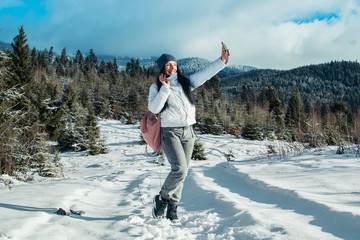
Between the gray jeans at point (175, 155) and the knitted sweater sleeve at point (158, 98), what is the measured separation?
24 centimetres

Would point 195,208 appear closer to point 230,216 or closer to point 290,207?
point 230,216

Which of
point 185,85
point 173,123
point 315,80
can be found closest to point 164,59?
point 185,85

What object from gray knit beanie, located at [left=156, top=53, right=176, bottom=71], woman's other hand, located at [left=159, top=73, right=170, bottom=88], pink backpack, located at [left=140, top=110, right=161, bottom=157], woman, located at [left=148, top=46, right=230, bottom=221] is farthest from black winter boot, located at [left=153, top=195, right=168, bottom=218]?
gray knit beanie, located at [left=156, top=53, right=176, bottom=71]

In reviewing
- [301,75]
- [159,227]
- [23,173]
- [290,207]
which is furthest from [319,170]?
[301,75]

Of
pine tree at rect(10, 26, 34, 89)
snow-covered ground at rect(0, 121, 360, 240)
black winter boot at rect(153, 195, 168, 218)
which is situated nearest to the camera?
snow-covered ground at rect(0, 121, 360, 240)

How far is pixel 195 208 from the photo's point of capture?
281 centimetres

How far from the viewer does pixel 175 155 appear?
7.54 ft

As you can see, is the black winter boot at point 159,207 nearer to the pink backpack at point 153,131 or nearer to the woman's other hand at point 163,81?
the pink backpack at point 153,131

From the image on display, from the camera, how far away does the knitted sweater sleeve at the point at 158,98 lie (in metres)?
2.25

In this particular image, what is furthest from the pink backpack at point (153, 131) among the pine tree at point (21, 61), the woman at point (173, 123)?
the pine tree at point (21, 61)

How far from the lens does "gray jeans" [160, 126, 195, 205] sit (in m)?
2.30

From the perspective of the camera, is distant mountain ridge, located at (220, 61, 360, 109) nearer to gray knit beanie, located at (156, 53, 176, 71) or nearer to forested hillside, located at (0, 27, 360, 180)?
forested hillside, located at (0, 27, 360, 180)

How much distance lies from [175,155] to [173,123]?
1.09 ft

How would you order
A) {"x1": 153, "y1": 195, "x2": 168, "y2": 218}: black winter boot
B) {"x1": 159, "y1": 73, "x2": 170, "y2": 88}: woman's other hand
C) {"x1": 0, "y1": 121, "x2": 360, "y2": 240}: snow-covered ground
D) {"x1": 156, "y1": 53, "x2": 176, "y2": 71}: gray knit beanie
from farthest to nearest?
{"x1": 156, "y1": 53, "x2": 176, "y2": 71}: gray knit beanie
{"x1": 153, "y1": 195, "x2": 168, "y2": 218}: black winter boot
{"x1": 159, "y1": 73, "x2": 170, "y2": 88}: woman's other hand
{"x1": 0, "y1": 121, "x2": 360, "y2": 240}: snow-covered ground
